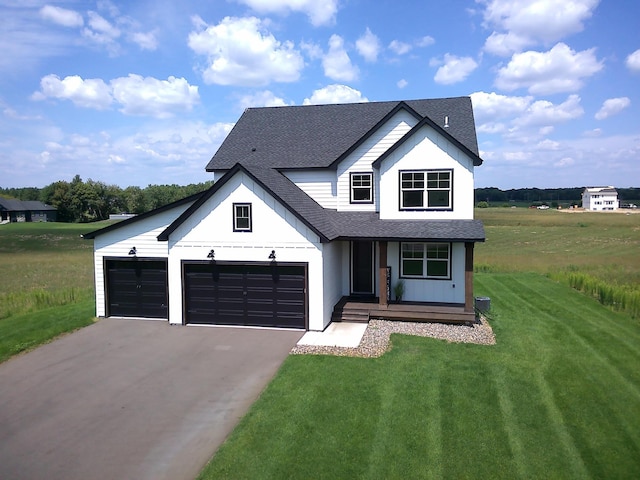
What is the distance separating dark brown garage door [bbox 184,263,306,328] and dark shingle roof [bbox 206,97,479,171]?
18.8 ft

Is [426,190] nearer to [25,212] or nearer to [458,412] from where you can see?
[458,412]

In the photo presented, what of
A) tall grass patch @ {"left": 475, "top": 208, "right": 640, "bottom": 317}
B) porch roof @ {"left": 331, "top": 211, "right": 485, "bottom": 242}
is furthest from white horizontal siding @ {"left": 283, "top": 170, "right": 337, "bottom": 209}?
tall grass patch @ {"left": 475, "top": 208, "right": 640, "bottom": 317}

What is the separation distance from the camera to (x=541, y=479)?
23.3 ft

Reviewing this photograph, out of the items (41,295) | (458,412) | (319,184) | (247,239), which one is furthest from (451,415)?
(41,295)

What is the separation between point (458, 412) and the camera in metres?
9.20

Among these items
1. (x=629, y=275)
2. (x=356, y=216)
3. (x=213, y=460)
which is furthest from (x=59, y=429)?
(x=629, y=275)

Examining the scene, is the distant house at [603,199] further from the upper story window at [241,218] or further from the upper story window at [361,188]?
the upper story window at [241,218]

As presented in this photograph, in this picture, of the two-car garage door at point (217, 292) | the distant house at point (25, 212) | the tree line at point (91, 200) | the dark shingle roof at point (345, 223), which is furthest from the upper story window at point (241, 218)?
the distant house at point (25, 212)

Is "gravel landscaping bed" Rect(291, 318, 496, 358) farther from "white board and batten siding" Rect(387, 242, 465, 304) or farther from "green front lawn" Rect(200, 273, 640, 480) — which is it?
"white board and batten siding" Rect(387, 242, 465, 304)

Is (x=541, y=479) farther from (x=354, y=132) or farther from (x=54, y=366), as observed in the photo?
(x=354, y=132)

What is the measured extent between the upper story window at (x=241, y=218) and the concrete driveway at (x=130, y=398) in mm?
3512

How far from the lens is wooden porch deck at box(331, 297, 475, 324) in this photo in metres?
15.5

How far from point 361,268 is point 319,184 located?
4.03 metres

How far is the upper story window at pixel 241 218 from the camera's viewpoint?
50.3 feet
